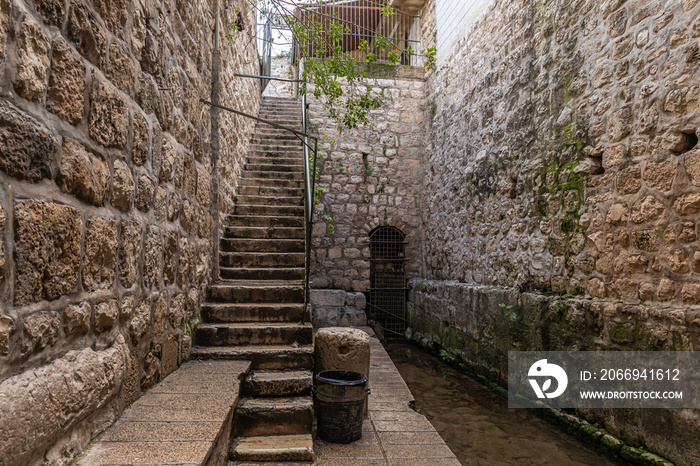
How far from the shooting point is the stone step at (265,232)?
479cm

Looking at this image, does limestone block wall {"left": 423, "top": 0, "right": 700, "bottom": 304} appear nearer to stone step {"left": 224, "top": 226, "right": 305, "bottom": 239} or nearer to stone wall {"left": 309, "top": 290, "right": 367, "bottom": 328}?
stone wall {"left": 309, "top": 290, "right": 367, "bottom": 328}

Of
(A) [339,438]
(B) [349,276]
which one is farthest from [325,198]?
(A) [339,438]

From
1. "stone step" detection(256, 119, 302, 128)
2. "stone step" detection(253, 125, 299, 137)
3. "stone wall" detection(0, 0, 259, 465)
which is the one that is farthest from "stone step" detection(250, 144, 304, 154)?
"stone wall" detection(0, 0, 259, 465)

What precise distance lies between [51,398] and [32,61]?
106 centimetres

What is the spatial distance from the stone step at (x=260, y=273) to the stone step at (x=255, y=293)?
0.25 meters

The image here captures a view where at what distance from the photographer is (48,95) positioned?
4.73 ft

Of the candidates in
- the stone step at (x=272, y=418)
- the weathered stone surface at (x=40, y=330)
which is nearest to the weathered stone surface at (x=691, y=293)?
the stone step at (x=272, y=418)

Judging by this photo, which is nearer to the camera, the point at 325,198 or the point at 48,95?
the point at 48,95

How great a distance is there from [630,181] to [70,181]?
348 cm

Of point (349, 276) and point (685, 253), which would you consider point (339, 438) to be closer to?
point (685, 253)

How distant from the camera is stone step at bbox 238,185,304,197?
558 centimetres

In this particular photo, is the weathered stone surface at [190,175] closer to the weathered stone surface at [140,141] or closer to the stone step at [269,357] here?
the weathered stone surface at [140,141]

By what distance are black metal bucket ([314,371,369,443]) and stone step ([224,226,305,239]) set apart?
7.42 feet

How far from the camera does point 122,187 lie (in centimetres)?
202
